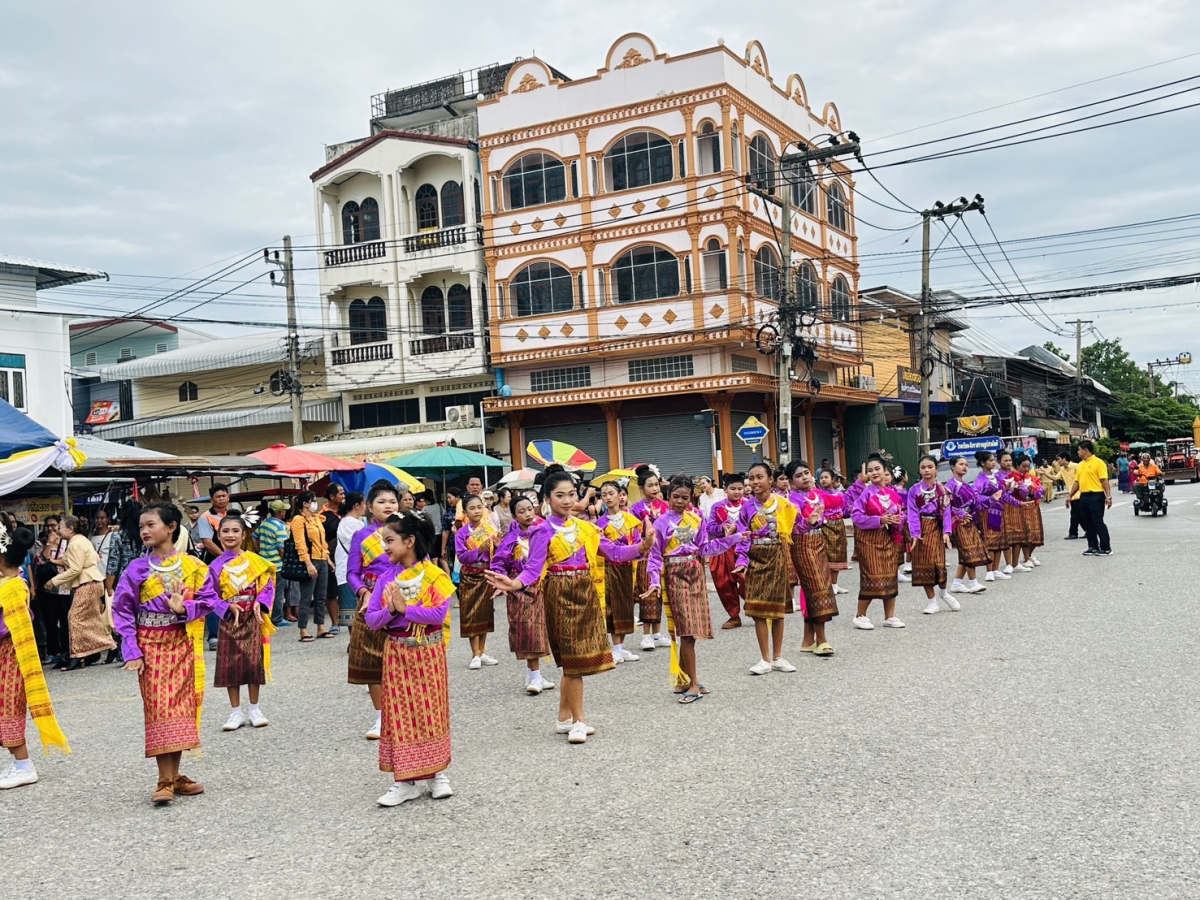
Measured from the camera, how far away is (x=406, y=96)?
39188mm

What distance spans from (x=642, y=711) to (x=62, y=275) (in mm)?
23254

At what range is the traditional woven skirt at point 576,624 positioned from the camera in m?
7.01

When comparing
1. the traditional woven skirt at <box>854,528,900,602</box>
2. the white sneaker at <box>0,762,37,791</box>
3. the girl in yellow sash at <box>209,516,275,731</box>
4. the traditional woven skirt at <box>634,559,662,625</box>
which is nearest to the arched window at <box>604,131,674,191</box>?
the traditional woven skirt at <box>854,528,900,602</box>

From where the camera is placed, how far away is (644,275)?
30828 millimetres

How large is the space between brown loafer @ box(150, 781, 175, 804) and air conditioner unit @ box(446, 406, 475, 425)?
1066 inches

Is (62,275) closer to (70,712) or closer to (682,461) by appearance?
(682,461)

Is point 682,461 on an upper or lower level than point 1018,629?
upper

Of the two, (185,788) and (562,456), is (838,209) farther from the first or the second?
(185,788)

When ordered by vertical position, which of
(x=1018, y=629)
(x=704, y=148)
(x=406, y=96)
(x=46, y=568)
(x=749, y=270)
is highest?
(x=406, y=96)

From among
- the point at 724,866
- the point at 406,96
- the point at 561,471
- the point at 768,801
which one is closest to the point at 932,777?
the point at 768,801

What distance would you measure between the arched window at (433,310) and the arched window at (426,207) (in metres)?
1.94

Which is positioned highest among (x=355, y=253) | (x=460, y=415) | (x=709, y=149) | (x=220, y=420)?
(x=709, y=149)

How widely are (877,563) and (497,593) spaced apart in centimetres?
491

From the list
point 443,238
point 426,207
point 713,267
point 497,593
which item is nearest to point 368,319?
point 443,238
